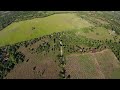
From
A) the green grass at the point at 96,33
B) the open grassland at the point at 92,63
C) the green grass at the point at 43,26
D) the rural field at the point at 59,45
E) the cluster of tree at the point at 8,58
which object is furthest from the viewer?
the green grass at the point at 96,33

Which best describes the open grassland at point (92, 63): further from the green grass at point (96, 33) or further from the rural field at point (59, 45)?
the green grass at point (96, 33)

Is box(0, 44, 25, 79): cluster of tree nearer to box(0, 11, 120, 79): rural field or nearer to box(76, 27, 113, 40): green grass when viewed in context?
box(0, 11, 120, 79): rural field

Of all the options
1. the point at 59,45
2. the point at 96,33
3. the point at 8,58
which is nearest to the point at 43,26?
the point at 59,45

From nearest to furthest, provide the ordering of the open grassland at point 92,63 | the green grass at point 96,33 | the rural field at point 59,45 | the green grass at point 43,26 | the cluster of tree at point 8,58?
1. the cluster of tree at point 8,58
2. the open grassland at point 92,63
3. the rural field at point 59,45
4. the green grass at point 43,26
5. the green grass at point 96,33

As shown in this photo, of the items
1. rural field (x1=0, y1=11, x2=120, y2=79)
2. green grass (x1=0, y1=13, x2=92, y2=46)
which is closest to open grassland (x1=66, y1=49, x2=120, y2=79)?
rural field (x1=0, y1=11, x2=120, y2=79)

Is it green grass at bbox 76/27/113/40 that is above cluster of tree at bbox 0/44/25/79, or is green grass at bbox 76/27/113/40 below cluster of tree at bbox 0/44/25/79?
above

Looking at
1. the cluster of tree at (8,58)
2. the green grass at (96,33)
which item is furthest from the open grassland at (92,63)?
the cluster of tree at (8,58)
